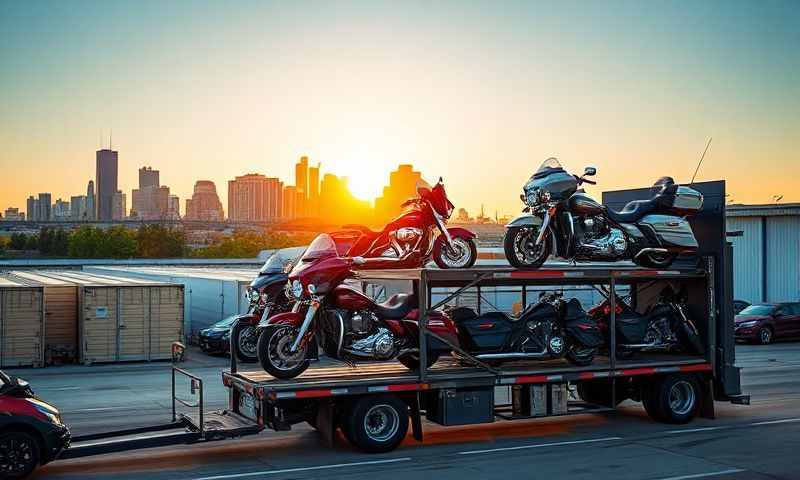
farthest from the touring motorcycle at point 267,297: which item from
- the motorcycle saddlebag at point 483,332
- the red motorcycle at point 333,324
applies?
the motorcycle saddlebag at point 483,332

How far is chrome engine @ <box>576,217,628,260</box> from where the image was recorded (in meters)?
14.8

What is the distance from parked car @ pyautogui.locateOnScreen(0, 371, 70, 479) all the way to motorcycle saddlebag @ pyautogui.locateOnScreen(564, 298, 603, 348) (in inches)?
295

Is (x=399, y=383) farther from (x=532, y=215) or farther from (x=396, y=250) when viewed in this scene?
(x=532, y=215)

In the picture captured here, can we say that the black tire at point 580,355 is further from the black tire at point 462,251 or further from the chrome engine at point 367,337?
the chrome engine at point 367,337

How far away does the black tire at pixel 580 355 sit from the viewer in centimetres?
1407

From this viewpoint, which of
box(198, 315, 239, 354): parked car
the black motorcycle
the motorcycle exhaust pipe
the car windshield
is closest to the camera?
the motorcycle exhaust pipe

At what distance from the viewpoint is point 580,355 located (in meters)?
14.1

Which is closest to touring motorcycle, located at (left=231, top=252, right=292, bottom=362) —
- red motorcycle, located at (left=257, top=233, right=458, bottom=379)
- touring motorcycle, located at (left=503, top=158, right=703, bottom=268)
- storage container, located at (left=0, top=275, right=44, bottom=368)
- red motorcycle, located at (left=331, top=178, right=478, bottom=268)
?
red motorcycle, located at (left=331, top=178, right=478, bottom=268)

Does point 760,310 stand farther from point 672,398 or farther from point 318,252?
point 318,252

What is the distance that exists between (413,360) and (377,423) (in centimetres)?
149

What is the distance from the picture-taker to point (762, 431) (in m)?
14.0

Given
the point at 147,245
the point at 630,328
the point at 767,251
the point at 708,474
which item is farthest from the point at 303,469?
the point at 147,245

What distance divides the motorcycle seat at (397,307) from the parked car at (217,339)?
15212 millimetres

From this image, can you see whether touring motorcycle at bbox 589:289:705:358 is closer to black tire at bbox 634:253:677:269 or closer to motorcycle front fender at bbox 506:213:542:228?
black tire at bbox 634:253:677:269
